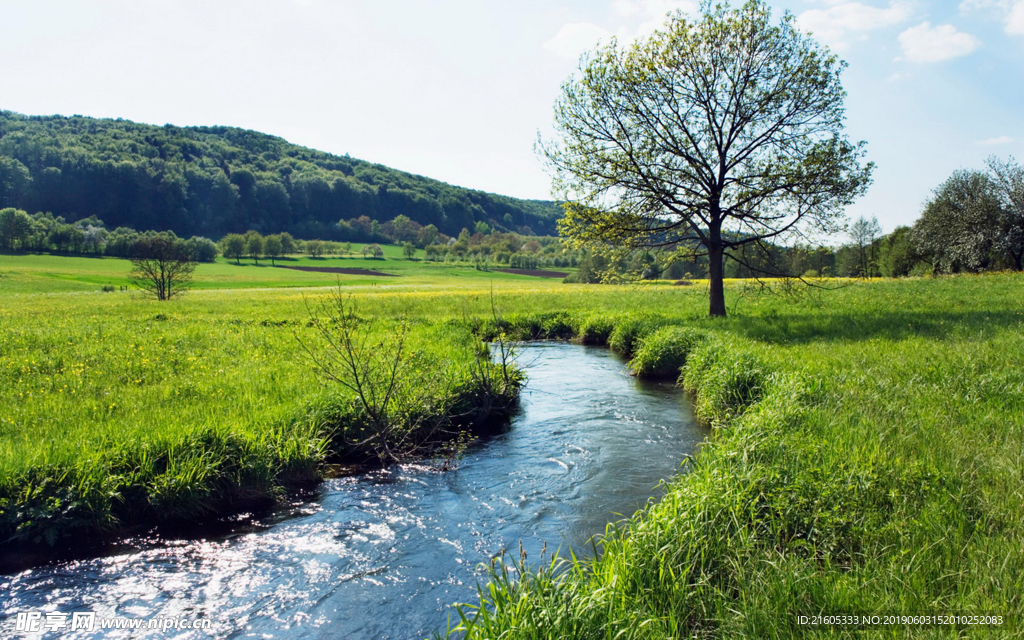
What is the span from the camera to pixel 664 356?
599 inches

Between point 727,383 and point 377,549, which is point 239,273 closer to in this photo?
point 727,383

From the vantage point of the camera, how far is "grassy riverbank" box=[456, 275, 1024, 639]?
11.8ft

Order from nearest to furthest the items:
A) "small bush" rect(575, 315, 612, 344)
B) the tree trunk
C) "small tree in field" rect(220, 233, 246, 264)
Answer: the tree trunk < "small bush" rect(575, 315, 612, 344) < "small tree in field" rect(220, 233, 246, 264)

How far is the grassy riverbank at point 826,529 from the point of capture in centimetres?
359

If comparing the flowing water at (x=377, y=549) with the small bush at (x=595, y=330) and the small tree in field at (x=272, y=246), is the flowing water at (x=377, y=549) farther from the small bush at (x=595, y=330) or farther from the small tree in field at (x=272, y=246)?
the small tree in field at (x=272, y=246)

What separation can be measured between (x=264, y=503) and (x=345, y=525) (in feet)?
4.57

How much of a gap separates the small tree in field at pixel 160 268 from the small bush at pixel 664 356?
37.2m

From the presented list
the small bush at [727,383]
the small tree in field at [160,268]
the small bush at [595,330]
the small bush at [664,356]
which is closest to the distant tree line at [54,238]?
the small tree in field at [160,268]

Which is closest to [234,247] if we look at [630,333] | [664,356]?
[630,333]

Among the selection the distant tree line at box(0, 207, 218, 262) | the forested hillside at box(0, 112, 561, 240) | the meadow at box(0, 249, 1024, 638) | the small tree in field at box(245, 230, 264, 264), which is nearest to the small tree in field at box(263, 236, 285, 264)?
the small tree in field at box(245, 230, 264, 264)

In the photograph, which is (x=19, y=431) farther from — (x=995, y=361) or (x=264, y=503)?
(x=995, y=361)

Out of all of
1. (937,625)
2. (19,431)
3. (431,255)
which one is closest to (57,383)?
(19,431)

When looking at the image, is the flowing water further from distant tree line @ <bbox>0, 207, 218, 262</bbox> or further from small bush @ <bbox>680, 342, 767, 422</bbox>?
distant tree line @ <bbox>0, 207, 218, 262</bbox>

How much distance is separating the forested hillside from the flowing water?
139 meters
